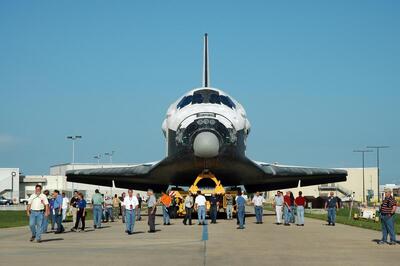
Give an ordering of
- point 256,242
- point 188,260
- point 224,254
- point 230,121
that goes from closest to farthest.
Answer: point 188,260 < point 224,254 < point 256,242 < point 230,121

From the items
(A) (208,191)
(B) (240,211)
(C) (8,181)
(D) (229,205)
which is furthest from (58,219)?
(C) (8,181)

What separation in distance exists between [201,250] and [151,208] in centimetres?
678

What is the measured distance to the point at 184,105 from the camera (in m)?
25.4

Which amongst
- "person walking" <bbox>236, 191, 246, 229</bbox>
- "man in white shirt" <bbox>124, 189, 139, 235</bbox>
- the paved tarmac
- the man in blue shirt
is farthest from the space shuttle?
the paved tarmac

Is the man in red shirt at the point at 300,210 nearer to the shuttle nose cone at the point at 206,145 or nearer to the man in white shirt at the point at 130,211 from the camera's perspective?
the shuttle nose cone at the point at 206,145

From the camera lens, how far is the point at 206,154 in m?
23.4

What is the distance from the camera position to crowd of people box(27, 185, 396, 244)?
1582cm

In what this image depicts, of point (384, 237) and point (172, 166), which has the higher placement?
point (172, 166)

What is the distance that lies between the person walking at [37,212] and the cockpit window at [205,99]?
10178 millimetres

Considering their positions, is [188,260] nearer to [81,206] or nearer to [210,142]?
[81,206]

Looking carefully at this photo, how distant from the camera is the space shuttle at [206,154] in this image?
23.8m

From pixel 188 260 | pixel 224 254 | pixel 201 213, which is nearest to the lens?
pixel 188 260

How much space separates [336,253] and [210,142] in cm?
1101

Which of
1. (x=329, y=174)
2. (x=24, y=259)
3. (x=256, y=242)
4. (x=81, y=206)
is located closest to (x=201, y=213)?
(x=81, y=206)
